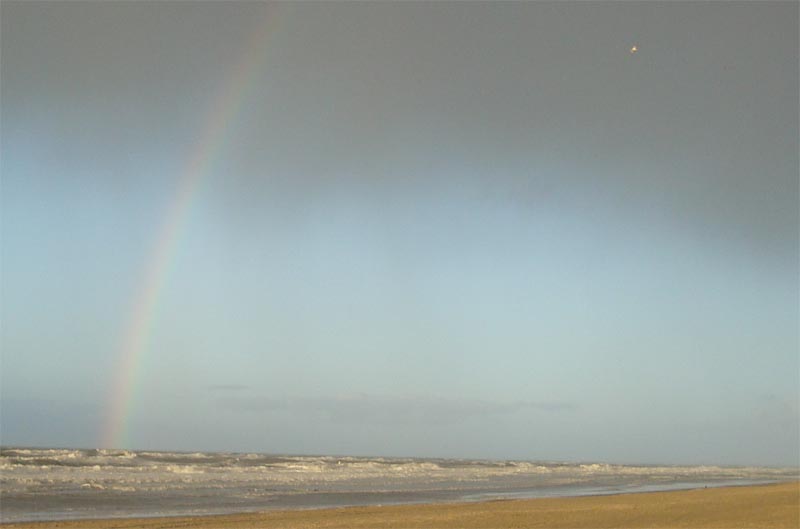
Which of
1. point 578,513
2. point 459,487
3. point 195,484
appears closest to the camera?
point 578,513

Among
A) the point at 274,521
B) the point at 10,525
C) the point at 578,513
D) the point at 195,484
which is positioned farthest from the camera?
the point at 195,484

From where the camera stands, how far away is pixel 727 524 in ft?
74.9

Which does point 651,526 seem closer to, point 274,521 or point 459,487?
point 274,521

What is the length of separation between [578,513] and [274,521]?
1034 cm

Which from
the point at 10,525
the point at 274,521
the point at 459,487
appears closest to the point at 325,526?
the point at 274,521

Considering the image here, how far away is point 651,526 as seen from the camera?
22203mm

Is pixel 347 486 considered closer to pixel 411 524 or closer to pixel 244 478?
pixel 244 478

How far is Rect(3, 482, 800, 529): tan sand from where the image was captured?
21.1m

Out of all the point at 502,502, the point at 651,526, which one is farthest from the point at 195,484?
the point at 651,526

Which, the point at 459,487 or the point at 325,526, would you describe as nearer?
the point at 325,526

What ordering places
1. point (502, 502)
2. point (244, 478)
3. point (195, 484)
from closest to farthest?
point (502, 502) < point (195, 484) < point (244, 478)

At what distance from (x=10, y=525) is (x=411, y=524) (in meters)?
10.5

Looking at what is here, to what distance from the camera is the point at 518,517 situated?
24.1 meters

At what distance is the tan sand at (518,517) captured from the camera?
830 inches
